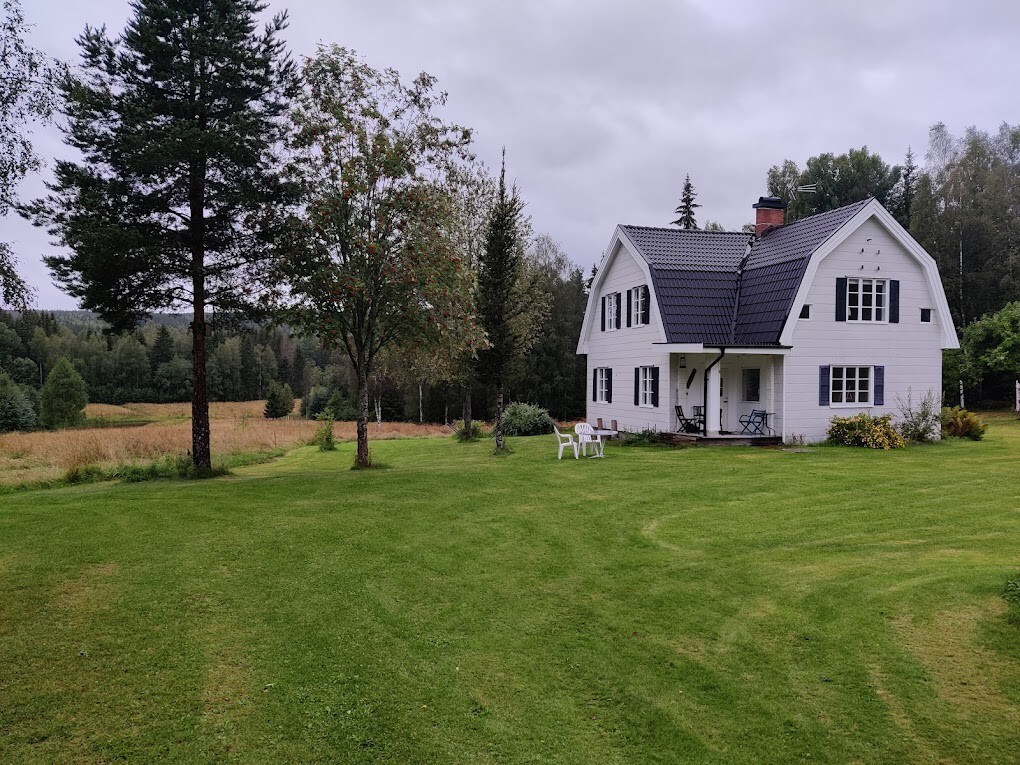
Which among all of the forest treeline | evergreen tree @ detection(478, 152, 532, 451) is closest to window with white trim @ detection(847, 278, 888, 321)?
evergreen tree @ detection(478, 152, 532, 451)

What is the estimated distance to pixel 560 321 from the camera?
1978 inches

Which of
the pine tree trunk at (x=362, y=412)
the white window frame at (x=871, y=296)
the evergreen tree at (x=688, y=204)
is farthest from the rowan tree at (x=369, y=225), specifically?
the evergreen tree at (x=688, y=204)

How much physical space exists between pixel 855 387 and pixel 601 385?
915 centimetres

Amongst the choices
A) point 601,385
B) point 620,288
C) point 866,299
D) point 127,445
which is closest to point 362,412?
point 127,445

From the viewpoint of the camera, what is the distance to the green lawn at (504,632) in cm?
464

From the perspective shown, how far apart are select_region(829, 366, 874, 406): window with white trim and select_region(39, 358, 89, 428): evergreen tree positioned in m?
49.4

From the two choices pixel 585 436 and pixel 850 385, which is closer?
pixel 585 436

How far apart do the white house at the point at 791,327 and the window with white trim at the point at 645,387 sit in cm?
4

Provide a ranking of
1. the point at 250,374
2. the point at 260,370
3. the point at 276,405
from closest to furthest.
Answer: the point at 276,405, the point at 250,374, the point at 260,370

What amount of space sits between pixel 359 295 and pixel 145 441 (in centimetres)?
1097

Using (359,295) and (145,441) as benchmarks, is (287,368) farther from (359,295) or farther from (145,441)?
(359,295)

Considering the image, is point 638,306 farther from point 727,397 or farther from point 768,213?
point 768,213

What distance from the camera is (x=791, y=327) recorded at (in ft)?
66.7

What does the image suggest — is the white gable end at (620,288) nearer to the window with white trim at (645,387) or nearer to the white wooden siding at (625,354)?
the white wooden siding at (625,354)
